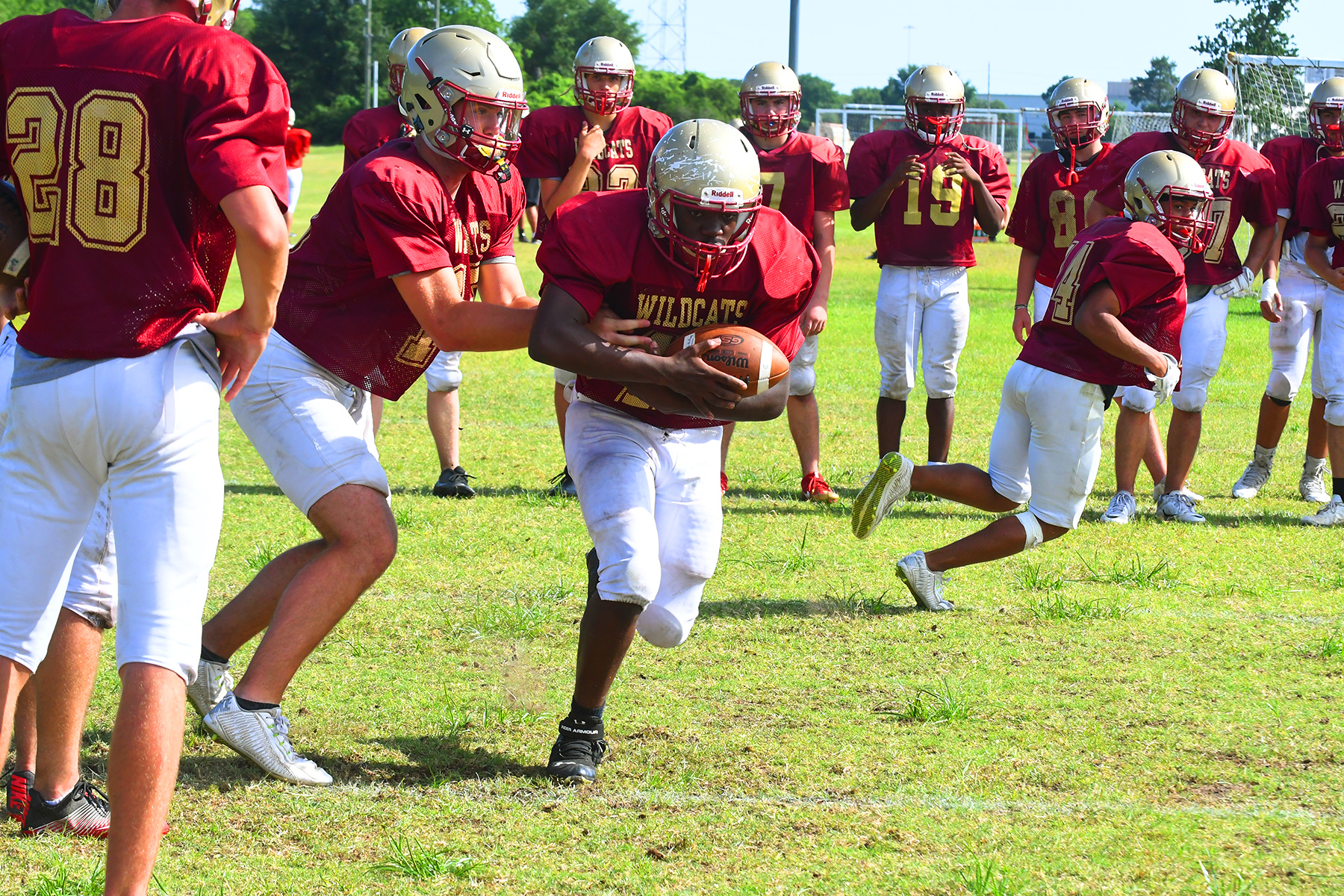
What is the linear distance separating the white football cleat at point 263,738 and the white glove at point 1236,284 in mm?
5809

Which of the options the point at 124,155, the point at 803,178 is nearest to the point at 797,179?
the point at 803,178

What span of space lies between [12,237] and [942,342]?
5900 millimetres

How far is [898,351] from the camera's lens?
8.09 meters

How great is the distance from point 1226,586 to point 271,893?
14.6ft

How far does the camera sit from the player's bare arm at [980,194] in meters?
7.99

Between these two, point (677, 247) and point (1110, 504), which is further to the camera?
point (1110, 504)

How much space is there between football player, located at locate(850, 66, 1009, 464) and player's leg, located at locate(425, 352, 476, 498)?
8.28ft

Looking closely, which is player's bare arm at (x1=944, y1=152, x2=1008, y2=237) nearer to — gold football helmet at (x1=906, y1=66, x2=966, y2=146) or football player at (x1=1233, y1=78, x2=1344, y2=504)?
gold football helmet at (x1=906, y1=66, x2=966, y2=146)

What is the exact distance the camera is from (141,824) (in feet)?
9.11

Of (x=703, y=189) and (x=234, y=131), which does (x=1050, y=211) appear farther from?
(x=234, y=131)

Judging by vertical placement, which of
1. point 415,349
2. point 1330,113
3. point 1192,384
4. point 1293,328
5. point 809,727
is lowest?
point 809,727

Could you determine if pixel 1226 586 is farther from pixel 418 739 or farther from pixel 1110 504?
pixel 418 739

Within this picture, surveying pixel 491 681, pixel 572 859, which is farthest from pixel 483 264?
pixel 572 859

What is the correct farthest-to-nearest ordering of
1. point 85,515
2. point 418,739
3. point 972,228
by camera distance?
1. point 972,228
2. point 418,739
3. point 85,515
